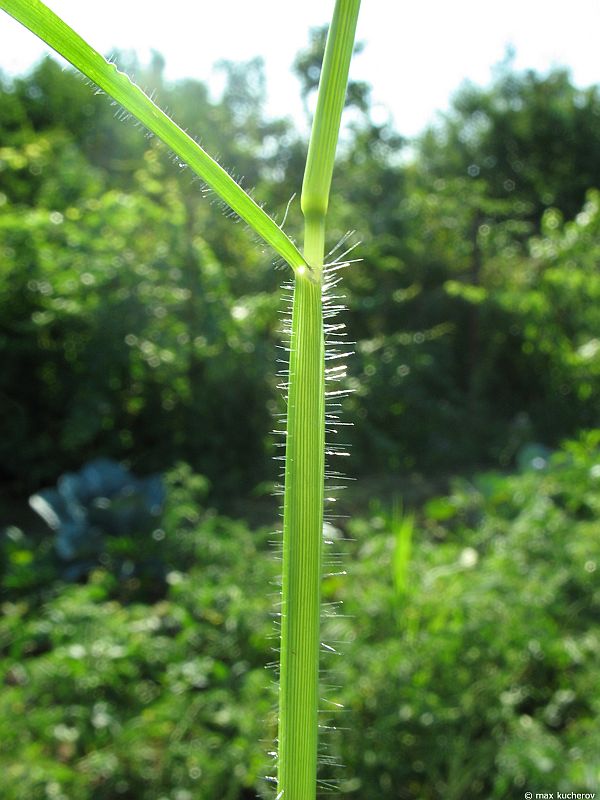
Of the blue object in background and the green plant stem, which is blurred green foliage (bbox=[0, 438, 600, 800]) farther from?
the green plant stem

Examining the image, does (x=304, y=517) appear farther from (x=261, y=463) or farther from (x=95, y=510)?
(x=261, y=463)

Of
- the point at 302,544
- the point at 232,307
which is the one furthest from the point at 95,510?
the point at 302,544

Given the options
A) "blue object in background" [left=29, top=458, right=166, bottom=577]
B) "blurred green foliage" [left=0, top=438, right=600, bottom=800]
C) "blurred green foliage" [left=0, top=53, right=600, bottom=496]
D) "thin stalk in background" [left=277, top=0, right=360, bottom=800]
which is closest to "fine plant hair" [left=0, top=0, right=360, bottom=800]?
"thin stalk in background" [left=277, top=0, right=360, bottom=800]

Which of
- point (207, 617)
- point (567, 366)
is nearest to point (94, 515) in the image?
point (207, 617)

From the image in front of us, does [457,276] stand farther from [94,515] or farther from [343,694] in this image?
[343,694]

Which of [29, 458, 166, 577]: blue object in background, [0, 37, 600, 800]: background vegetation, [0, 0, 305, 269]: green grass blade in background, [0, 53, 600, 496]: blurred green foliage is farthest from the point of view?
[0, 53, 600, 496]: blurred green foliage

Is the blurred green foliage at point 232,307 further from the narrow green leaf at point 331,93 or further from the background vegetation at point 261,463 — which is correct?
the narrow green leaf at point 331,93
